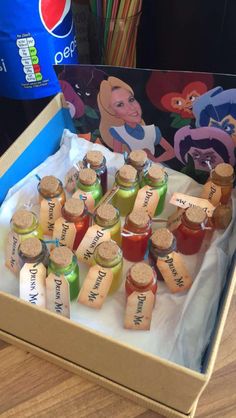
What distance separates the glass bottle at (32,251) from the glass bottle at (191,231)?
208 mm

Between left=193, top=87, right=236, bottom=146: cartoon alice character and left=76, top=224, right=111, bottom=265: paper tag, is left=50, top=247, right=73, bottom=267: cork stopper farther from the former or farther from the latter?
left=193, top=87, right=236, bottom=146: cartoon alice character

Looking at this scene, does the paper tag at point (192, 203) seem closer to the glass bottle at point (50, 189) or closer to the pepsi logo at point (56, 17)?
the glass bottle at point (50, 189)

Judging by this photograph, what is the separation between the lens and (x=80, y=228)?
0.62m

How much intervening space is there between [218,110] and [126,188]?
194 millimetres

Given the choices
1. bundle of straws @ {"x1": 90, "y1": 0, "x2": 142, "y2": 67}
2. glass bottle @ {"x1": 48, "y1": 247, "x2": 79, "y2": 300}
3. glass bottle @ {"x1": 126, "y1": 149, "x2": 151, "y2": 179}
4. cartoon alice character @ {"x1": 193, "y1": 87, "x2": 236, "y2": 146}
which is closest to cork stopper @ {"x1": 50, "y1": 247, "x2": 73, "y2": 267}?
glass bottle @ {"x1": 48, "y1": 247, "x2": 79, "y2": 300}

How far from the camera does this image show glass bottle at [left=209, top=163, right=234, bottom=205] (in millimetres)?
Result: 646

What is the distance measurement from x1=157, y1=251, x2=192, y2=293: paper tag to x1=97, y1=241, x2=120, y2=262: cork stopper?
0.23 feet

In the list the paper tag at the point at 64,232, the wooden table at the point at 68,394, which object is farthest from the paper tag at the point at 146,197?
the wooden table at the point at 68,394

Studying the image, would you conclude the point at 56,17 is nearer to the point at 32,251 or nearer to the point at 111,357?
the point at 32,251

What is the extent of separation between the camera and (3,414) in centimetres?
52

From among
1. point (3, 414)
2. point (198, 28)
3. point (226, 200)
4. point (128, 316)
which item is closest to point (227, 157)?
point (226, 200)

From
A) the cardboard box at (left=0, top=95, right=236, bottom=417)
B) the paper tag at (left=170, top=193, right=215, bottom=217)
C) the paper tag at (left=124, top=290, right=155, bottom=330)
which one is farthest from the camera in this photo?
the paper tag at (left=170, top=193, right=215, bottom=217)

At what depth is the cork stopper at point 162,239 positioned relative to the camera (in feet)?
1.82

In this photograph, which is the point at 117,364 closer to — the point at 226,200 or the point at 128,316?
the point at 128,316
